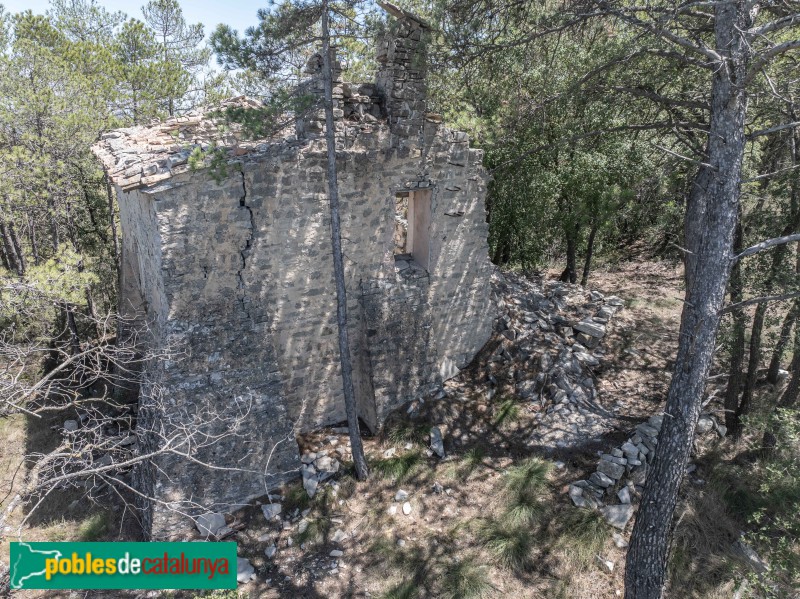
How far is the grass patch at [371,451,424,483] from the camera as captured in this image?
7.64 metres

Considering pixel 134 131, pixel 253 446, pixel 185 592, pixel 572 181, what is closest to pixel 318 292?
pixel 253 446

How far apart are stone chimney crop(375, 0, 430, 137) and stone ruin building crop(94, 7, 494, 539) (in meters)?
0.02

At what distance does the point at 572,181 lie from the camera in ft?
34.7

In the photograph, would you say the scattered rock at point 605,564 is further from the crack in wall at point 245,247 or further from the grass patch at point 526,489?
the crack in wall at point 245,247

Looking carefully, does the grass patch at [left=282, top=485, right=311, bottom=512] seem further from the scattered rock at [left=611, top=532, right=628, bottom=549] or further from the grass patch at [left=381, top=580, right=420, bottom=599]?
the scattered rock at [left=611, top=532, right=628, bottom=549]

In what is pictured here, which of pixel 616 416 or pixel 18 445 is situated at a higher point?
pixel 616 416

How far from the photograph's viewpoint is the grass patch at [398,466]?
7645 millimetres

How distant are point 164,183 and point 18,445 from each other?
6.22m

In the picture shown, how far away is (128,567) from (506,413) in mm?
5845

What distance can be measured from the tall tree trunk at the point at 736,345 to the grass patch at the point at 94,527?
881 centimetres

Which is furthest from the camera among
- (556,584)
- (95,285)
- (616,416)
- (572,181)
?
(95,285)

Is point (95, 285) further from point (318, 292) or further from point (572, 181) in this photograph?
point (572, 181)

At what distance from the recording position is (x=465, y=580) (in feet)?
20.0

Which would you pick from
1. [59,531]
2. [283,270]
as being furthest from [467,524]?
[59,531]
